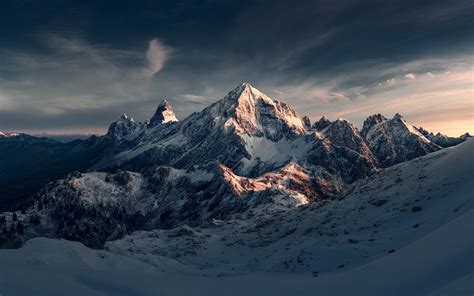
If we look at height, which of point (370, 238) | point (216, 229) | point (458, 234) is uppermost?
point (458, 234)

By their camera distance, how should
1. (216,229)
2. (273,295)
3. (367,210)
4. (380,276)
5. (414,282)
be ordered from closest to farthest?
(414,282)
(380,276)
(273,295)
(367,210)
(216,229)

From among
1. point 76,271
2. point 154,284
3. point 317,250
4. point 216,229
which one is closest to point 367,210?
point 317,250

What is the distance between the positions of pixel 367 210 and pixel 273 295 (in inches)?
1447

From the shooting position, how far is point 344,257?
40562mm

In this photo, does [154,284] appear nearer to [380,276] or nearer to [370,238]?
[380,276]

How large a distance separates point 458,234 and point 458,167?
111ft

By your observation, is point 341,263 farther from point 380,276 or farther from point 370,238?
point 380,276

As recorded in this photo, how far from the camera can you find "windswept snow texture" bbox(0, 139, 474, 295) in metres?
20.2

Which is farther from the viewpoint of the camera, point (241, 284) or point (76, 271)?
point (241, 284)

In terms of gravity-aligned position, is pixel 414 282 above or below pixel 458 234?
below

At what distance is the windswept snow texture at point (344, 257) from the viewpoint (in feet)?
66.4

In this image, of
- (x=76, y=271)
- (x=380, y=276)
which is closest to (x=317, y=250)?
(x=380, y=276)

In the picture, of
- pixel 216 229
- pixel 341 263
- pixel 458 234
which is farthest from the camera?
pixel 216 229

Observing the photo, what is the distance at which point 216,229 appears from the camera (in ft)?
403
